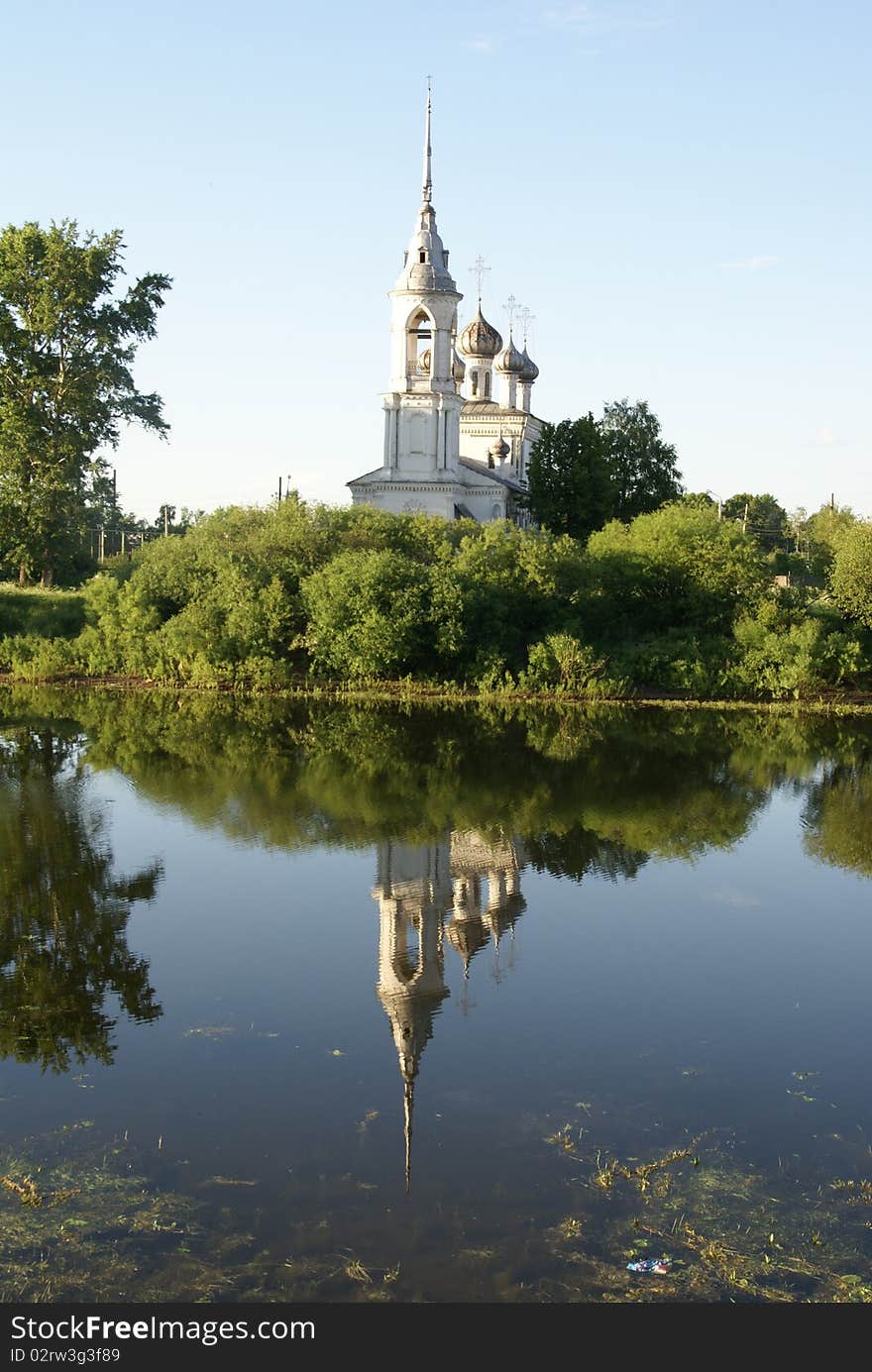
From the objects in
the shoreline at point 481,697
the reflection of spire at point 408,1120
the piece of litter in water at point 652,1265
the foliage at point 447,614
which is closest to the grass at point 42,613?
the foliage at point 447,614

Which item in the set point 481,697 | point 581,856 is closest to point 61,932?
point 581,856

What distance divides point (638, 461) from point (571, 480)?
189 inches

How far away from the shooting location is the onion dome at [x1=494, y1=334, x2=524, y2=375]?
65.8 meters

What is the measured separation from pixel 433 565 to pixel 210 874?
64.4 feet

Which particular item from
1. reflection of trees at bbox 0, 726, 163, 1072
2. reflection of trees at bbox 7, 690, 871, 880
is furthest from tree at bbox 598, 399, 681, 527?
Result: reflection of trees at bbox 0, 726, 163, 1072

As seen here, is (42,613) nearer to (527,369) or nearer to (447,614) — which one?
(447,614)

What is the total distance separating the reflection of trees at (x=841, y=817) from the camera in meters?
16.3

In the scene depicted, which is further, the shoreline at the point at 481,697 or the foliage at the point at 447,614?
the foliage at the point at 447,614

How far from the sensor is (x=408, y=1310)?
254 inches

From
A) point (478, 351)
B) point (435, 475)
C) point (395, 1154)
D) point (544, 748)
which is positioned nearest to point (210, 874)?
point (395, 1154)

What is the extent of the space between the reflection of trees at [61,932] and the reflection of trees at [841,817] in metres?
8.11

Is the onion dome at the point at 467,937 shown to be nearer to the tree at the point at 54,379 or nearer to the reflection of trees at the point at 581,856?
the reflection of trees at the point at 581,856

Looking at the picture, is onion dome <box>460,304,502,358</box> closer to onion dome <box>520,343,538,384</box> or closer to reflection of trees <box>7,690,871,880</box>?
onion dome <box>520,343,538,384</box>

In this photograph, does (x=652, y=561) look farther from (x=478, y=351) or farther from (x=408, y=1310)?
(x=478, y=351)
